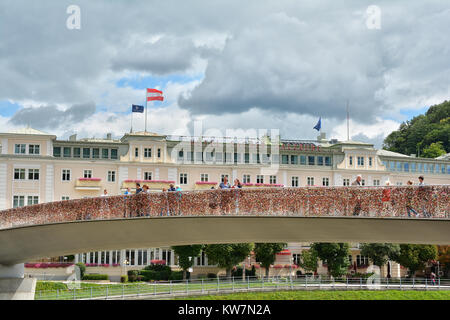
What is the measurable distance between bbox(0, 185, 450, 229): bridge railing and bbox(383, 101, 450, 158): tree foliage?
9104 cm

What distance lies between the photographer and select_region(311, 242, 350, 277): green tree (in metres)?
76.6

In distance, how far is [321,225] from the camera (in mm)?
32594

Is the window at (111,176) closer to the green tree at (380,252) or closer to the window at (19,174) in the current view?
the window at (19,174)

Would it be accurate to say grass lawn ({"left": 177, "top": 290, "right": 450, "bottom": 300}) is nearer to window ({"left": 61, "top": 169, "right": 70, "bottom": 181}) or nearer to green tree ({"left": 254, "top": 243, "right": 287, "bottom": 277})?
green tree ({"left": 254, "top": 243, "right": 287, "bottom": 277})

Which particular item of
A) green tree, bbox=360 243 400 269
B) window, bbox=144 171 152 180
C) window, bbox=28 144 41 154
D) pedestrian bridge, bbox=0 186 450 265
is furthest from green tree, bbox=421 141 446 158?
pedestrian bridge, bbox=0 186 450 265

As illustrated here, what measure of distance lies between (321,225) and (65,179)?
5267cm

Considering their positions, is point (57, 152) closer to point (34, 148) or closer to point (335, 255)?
point (34, 148)

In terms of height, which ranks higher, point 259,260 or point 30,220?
point 30,220

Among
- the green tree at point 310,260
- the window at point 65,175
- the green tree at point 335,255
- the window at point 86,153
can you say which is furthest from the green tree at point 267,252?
the window at point 65,175

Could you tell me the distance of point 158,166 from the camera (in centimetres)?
8225

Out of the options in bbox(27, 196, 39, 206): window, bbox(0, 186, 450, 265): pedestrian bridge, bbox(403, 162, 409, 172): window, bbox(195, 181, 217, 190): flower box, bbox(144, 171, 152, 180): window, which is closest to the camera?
bbox(0, 186, 450, 265): pedestrian bridge

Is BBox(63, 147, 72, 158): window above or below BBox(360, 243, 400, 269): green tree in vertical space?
above
